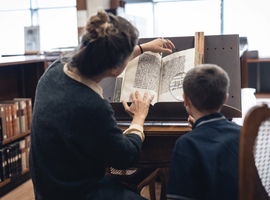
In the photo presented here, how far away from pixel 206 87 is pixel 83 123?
16.0 inches

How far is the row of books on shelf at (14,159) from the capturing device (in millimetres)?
2914

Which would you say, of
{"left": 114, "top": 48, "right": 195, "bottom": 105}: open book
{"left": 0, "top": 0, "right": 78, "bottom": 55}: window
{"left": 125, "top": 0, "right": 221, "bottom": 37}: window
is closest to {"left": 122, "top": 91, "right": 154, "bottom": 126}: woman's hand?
{"left": 114, "top": 48, "right": 195, "bottom": 105}: open book

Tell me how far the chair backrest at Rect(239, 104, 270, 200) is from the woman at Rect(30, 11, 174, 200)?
1.46ft

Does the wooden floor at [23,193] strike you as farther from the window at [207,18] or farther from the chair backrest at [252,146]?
the window at [207,18]

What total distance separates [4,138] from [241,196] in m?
2.32

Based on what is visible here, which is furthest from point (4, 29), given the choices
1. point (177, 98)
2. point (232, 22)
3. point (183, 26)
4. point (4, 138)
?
point (177, 98)

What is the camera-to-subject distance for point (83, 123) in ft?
4.09

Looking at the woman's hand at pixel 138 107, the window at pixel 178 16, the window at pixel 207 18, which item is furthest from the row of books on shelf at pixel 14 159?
the window at pixel 178 16

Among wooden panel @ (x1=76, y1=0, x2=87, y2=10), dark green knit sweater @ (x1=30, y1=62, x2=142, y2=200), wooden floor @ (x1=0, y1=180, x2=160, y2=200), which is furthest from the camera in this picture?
wooden panel @ (x1=76, y1=0, x2=87, y2=10)

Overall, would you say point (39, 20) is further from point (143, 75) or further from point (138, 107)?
point (138, 107)

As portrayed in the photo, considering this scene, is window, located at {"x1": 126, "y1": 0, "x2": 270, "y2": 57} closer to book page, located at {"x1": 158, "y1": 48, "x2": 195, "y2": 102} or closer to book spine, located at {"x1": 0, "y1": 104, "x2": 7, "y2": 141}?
book spine, located at {"x1": 0, "y1": 104, "x2": 7, "y2": 141}

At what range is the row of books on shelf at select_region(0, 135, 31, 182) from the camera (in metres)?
2.91

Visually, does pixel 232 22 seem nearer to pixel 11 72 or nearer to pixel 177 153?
pixel 11 72

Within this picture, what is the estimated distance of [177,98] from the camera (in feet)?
5.02
